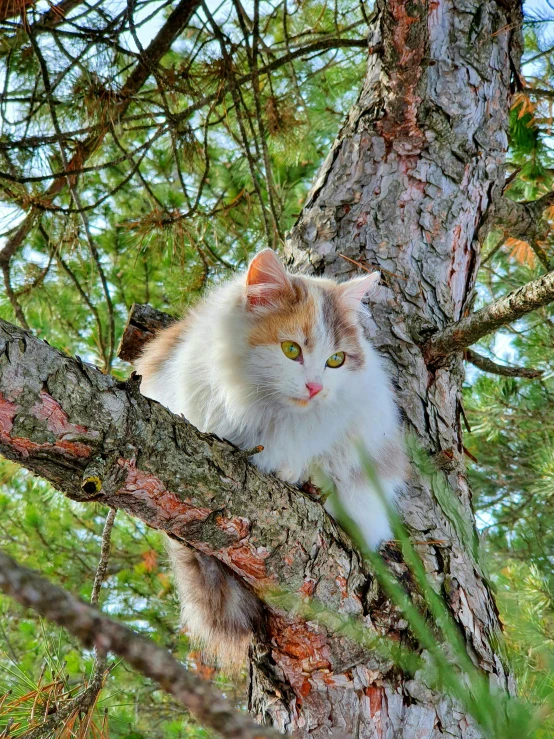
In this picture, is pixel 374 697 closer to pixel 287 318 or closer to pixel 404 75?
pixel 287 318

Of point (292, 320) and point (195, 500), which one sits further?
point (292, 320)

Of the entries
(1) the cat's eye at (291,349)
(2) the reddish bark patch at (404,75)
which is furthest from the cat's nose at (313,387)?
(2) the reddish bark patch at (404,75)

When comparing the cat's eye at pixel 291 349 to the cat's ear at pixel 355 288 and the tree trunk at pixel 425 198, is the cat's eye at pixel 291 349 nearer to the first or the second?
the cat's ear at pixel 355 288

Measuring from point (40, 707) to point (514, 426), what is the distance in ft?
9.73

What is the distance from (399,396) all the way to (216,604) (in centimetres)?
81

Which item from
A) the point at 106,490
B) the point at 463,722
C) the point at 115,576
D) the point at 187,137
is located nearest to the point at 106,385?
the point at 106,490

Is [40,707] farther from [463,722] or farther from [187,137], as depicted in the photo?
[187,137]

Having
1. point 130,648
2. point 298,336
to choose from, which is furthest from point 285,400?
point 130,648

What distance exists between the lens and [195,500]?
1243 millimetres

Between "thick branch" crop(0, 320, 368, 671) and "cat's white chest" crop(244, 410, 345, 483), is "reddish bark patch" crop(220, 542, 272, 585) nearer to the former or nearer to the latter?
"thick branch" crop(0, 320, 368, 671)

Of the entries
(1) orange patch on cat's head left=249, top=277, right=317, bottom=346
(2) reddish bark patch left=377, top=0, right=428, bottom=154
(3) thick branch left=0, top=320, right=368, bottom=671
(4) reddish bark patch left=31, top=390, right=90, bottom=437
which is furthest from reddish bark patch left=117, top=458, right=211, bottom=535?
(2) reddish bark patch left=377, top=0, right=428, bottom=154

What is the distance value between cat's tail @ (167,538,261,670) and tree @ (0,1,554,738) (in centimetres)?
7

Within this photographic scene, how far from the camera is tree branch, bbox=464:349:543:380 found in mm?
2039

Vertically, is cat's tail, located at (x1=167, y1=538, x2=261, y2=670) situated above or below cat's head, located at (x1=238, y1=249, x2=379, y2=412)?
below
